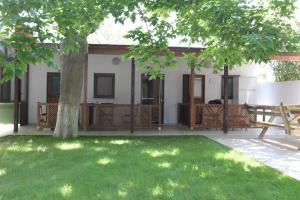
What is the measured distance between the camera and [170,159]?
771 cm

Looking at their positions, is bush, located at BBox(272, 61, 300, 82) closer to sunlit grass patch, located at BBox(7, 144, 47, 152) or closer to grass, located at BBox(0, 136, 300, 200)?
grass, located at BBox(0, 136, 300, 200)

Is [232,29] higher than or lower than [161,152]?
higher

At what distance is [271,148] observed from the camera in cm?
947

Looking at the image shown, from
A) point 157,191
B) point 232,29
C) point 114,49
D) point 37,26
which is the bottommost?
point 157,191

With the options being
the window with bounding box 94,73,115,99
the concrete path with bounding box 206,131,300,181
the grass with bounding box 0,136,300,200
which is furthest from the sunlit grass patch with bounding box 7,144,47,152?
the window with bounding box 94,73,115,99

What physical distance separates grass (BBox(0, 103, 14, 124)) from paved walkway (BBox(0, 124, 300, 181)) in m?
2.10

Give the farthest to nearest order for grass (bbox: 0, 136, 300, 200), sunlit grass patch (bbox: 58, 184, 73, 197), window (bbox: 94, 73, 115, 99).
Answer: window (bbox: 94, 73, 115, 99), grass (bbox: 0, 136, 300, 200), sunlit grass patch (bbox: 58, 184, 73, 197)

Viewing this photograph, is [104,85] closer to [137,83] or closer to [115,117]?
[137,83]

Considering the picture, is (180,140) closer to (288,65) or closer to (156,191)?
(156,191)

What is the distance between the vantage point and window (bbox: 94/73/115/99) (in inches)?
597

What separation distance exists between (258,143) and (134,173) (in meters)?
4.99

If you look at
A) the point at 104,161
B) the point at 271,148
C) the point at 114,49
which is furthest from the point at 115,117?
the point at 104,161

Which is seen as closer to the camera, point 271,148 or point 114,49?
point 271,148

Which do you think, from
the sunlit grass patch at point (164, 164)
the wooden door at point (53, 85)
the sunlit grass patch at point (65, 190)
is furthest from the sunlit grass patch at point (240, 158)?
the wooden door at point (53, 85)
